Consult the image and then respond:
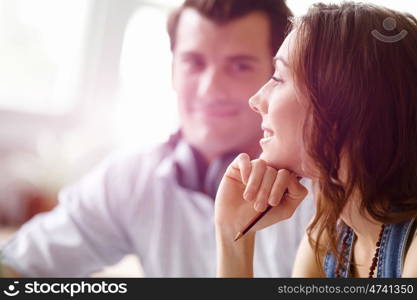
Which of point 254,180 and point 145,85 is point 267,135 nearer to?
point 254,180

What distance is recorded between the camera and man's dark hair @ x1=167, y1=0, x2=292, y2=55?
28.1 inches

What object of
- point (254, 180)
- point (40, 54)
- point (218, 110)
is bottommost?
point (254, 180)

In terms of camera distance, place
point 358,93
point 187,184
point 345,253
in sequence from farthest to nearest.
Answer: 1. point 187,184
2. point 345,253
3. point 358,93

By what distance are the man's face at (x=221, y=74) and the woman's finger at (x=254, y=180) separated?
118 millimetres

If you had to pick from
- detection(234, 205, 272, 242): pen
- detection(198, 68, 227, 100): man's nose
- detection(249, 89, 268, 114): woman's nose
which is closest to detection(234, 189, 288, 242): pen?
detection(234, 205, 272, 242): pen

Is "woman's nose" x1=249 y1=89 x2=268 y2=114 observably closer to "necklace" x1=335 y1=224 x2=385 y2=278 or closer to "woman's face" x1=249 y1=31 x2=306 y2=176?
"woman's face" x1=249 y1=31 x2=306 y2=176

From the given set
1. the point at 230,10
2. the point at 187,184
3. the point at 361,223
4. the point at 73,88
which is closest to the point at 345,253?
the point at 361,223

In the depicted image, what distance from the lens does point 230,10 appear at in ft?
2.50

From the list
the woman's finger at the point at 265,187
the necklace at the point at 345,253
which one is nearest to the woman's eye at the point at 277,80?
the woman's finger at the point at 265,187

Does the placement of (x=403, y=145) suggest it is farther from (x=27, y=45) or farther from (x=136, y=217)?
(x=27, y=45)

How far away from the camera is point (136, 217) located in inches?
33.6

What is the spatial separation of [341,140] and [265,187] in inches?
4.0

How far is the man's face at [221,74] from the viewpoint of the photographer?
2.46ft

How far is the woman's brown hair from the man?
96 mm
